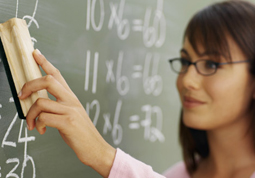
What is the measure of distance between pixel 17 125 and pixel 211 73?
0.49m

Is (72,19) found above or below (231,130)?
above

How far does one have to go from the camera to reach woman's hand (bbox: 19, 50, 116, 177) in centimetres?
49

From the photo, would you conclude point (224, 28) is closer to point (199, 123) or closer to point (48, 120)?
point (199, 123)

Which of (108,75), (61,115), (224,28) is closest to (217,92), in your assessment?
(224,28)

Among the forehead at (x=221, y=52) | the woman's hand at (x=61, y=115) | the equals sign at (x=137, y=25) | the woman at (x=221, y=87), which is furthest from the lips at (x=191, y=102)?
the woman's hand at (x=61, y=115)

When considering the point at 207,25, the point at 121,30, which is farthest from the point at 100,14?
the point at 207,25

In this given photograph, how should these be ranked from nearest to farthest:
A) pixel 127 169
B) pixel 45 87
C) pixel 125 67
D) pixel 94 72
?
pixel 45 87
pixel 127 169
pixel 94 72
pixel 125 67

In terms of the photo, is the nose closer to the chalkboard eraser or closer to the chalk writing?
the chalk writing

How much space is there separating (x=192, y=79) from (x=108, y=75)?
0.22 meters

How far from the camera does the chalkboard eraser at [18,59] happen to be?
504 millimetres

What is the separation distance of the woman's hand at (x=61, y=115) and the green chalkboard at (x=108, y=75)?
0.39ft

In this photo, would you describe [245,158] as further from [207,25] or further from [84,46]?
[84,46]

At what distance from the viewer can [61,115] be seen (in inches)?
20.2

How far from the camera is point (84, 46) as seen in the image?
77 cm
